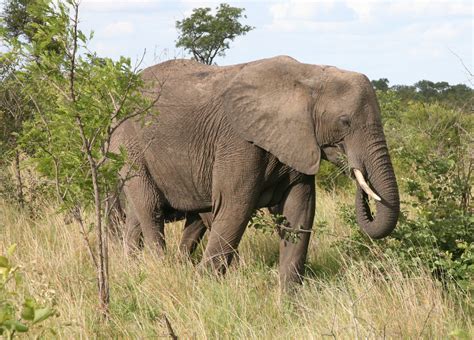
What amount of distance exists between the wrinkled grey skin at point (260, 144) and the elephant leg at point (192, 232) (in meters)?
0.52

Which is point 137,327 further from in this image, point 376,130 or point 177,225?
point 177,225

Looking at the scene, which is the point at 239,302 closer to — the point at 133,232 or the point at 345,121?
the point at 345,121

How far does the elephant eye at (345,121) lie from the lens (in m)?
5.88

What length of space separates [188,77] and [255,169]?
3.88 ft

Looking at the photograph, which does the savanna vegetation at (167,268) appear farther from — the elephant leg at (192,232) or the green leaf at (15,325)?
the green leaf at (15,325)

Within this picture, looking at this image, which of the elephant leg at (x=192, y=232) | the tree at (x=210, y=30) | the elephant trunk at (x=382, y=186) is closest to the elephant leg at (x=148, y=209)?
the elephant leg at (x=192, y=232)

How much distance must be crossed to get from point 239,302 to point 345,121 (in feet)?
5.12

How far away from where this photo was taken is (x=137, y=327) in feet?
16.4

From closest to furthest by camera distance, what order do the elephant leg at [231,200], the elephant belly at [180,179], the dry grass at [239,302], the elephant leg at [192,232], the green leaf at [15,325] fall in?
the green leaf at [15,325] < the dry grass at [239,302] < the elephant leg at [231,200] < the elephant belly at [180,179] < the elephant leg at [192,232]

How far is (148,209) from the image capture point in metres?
7.10

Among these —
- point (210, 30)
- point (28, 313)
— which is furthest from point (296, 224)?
point (210, 30)

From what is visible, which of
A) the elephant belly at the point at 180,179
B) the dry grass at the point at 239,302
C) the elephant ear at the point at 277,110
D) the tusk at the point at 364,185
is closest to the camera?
the dry grass at the point at 239,302

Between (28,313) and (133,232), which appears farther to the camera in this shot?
(133,232)

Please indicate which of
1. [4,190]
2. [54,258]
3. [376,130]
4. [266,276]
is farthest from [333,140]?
[4,190]
